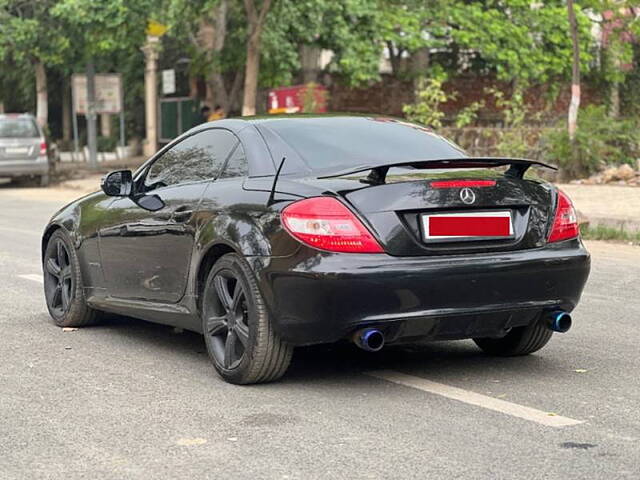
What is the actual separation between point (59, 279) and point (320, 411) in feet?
10.9

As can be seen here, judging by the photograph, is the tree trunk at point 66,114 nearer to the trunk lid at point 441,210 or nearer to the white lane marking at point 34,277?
the white lane marking at point 34,277

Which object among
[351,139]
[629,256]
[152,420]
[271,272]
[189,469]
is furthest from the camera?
[629,256]

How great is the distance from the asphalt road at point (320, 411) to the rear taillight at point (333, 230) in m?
0.73

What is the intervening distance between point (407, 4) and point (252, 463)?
1118 inches

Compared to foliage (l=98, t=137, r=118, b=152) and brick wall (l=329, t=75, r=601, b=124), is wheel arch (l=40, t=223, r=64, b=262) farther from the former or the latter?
foliage (l=98, t=137, r=118, b=152)

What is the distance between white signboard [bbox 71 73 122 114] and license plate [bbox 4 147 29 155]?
174 inches

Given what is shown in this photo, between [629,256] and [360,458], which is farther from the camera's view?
[629,256]

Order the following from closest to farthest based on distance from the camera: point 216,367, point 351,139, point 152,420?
1. point 152,420
2. point 216,367
3. point 351,139

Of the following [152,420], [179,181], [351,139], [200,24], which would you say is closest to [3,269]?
[179,181]

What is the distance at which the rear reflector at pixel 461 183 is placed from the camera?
620 cm

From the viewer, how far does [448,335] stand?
6281 mm

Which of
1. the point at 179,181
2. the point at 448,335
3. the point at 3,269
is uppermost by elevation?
the point at 179,181

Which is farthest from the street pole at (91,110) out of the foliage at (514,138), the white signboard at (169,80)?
the foliage at (514,138)

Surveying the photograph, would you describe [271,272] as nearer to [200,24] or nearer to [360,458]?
[360,458]
